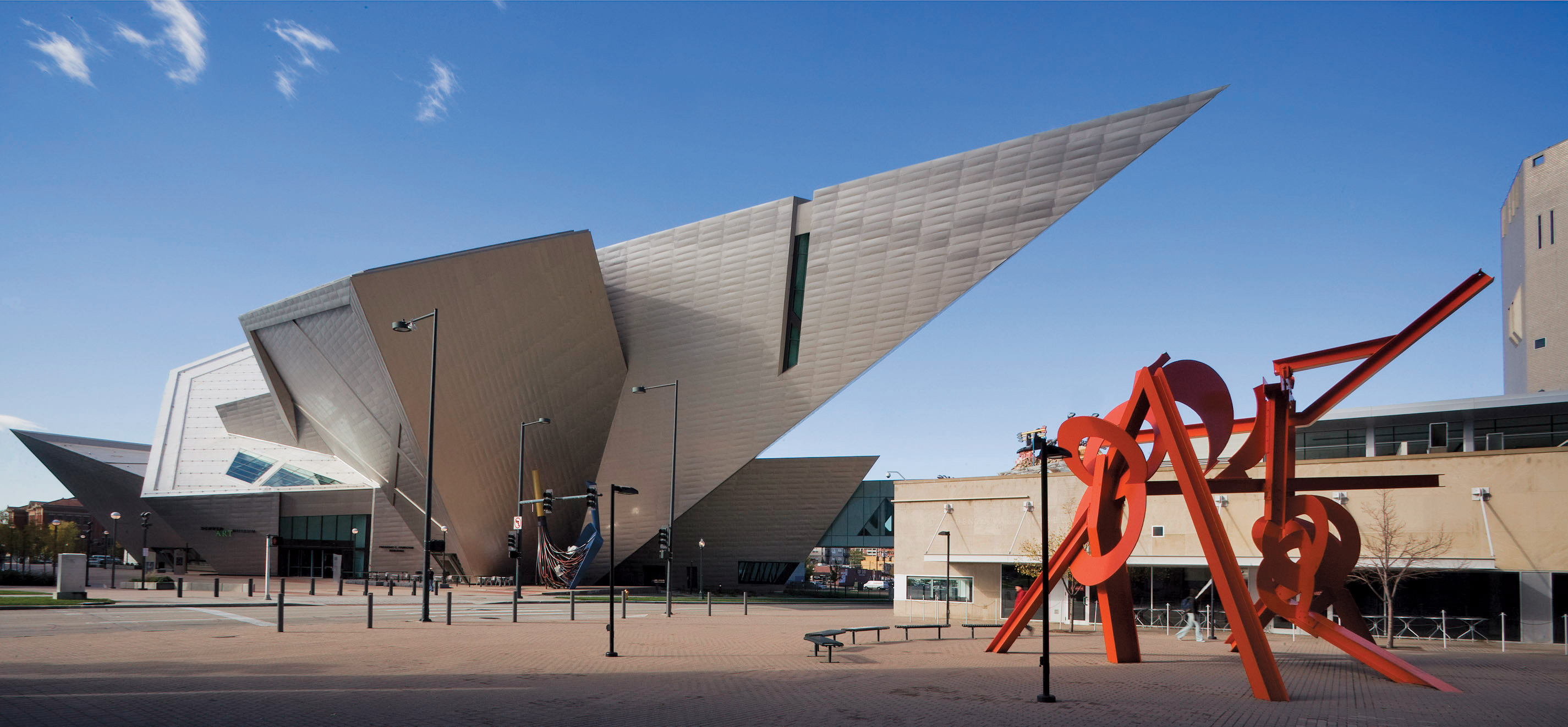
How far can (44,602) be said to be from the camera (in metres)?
29.4

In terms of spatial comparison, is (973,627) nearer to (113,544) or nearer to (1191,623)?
(1191,623)

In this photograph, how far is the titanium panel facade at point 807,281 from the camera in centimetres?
3481

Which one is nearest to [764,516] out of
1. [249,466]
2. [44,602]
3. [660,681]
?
[249,466]

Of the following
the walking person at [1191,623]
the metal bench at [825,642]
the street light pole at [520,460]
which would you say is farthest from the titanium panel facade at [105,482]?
the walking person at [1191,623]

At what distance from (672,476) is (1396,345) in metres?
26.5

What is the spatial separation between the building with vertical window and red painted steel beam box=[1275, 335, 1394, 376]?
128 ft

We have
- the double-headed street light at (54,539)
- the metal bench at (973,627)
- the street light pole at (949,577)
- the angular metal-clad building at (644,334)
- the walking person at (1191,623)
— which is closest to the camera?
the walking person at (1191,623)

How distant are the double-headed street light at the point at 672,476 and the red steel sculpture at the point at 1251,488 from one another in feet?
55.7

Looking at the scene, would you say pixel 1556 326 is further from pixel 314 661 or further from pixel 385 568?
pixel 385 568

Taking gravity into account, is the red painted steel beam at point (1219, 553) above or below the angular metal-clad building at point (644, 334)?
below

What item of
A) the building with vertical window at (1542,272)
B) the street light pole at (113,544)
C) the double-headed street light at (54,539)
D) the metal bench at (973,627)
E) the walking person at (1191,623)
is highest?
the building with vertical window at (1542,272)

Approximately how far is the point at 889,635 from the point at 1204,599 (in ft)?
34.4

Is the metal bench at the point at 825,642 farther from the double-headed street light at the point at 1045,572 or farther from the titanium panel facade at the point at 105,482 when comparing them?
the titanium panel facade at the point at 105,482

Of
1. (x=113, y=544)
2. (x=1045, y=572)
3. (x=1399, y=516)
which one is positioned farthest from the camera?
(x=113, y=544)
